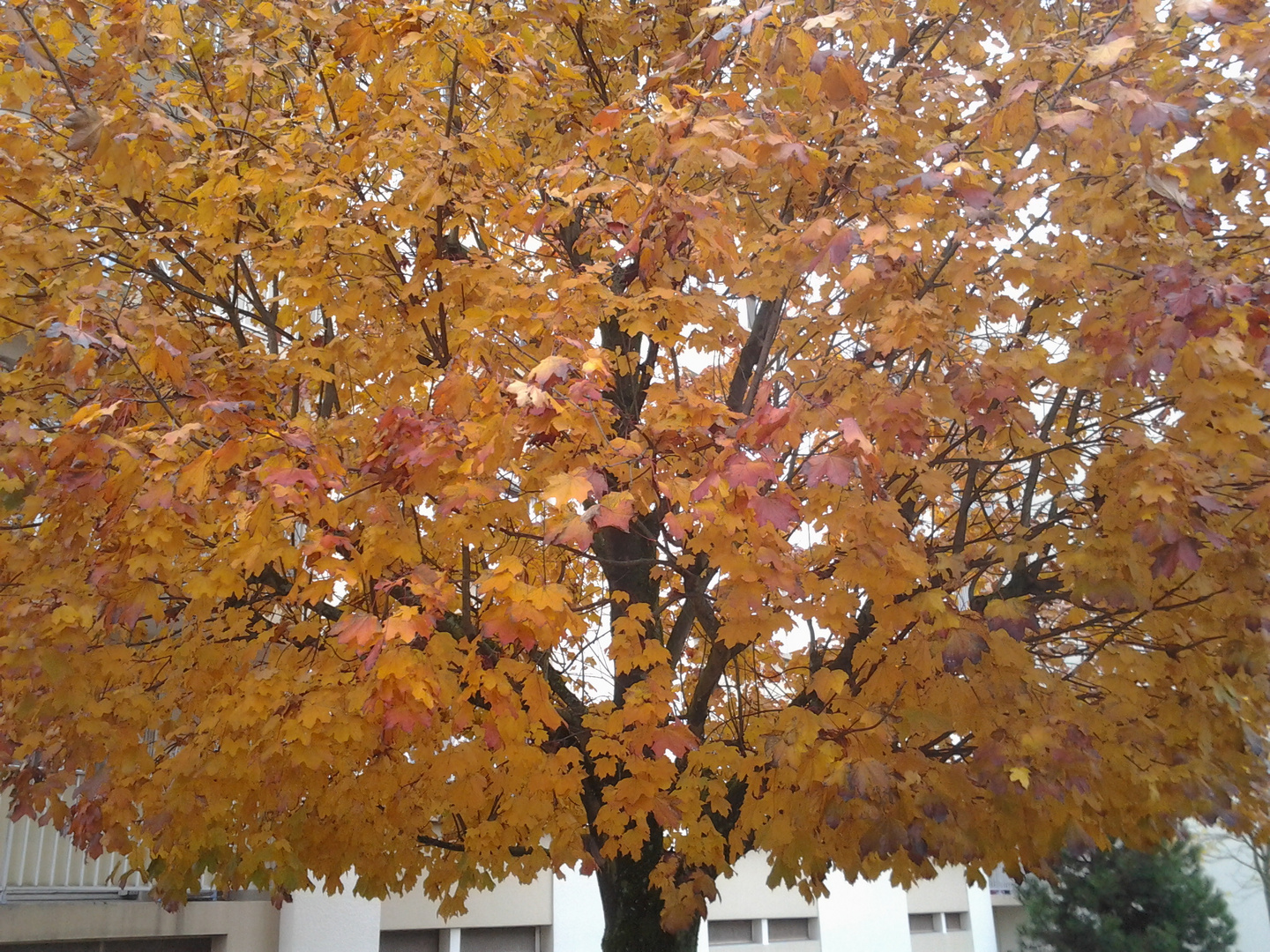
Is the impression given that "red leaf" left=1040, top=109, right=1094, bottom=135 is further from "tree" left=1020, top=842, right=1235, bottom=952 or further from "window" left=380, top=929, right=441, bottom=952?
"tree" left=1020, top=842, right=1235, bottom=952

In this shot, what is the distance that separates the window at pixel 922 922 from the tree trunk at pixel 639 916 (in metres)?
11.6

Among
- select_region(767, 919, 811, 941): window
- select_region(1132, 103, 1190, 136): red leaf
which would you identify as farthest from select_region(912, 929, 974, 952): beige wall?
select_region(1132, 103, 1190, 136): red leaf

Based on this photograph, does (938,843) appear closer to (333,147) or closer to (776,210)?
(776,210)

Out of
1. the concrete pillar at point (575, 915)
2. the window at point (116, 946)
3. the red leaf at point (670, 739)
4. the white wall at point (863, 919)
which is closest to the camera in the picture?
the red leaf at point (670, 739)

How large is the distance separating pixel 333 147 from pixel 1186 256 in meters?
4.69

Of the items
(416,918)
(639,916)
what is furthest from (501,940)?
(639,916)

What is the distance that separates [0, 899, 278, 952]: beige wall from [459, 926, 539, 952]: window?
2.06 m

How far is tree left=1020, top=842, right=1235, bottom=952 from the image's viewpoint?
42.1ft

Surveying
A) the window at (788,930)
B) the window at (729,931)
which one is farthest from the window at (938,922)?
the window at (729,931)

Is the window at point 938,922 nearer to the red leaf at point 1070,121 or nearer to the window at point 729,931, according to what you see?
the window at point 729,931

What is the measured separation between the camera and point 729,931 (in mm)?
13172

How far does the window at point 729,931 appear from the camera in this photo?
42.5 feet

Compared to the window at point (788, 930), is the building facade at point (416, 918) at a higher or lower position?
higher

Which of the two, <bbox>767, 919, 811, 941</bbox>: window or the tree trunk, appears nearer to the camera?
the tree trunk
